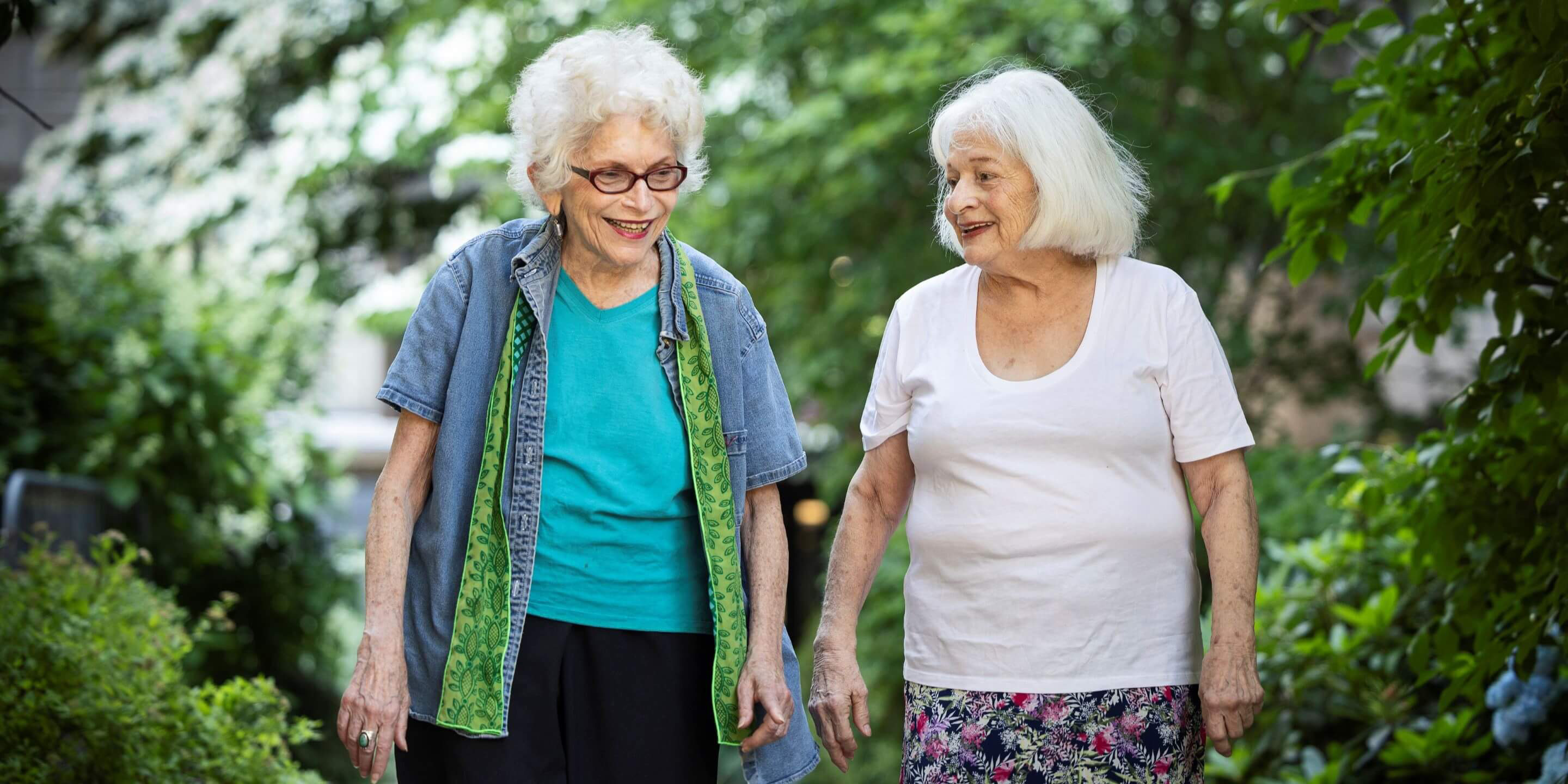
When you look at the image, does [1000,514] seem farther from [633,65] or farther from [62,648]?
[62,648]

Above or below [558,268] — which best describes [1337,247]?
above

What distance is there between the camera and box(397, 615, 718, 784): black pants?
2627mm

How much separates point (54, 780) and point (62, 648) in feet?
0.99

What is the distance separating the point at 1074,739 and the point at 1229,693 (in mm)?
264

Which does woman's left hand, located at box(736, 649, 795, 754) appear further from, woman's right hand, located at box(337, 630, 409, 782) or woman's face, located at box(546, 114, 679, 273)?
woman's face, located at box(546, 114, 679, 273)

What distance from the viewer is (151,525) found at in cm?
701

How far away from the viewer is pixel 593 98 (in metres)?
2.63

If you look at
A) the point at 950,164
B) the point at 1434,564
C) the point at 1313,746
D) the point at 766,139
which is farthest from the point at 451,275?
the point at 766,139

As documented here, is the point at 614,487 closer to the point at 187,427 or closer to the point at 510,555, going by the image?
the point at 510,555

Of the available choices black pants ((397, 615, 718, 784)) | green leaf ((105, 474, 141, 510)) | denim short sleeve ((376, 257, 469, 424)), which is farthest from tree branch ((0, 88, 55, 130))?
green leaf ((105, 474, 141, 510))

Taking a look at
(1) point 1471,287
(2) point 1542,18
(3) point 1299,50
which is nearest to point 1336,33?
(3) point 1299,50

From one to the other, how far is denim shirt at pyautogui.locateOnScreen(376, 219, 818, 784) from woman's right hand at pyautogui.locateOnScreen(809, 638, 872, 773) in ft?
0.15

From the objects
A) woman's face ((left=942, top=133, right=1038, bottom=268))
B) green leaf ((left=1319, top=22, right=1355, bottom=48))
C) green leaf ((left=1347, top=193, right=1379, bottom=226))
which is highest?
green leaf ((left=1319, top=22, right=1355, bottom=48))

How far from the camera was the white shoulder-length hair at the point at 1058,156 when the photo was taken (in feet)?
9.04
